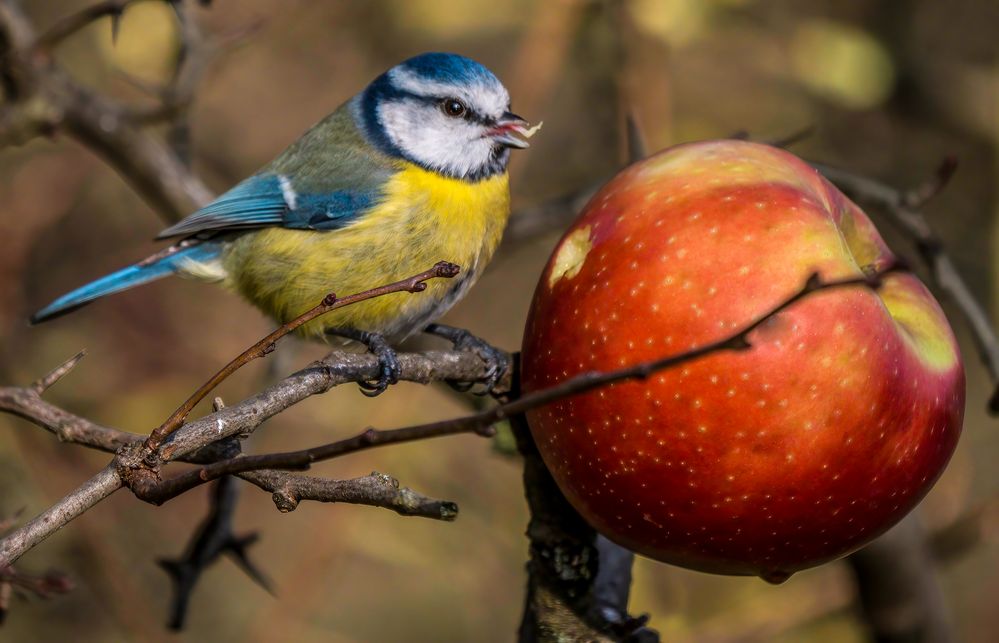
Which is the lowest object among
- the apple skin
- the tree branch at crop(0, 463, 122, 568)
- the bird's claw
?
the tree branch at crop(0, 463, 122, 568)

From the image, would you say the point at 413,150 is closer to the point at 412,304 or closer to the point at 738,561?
the point at 412,304

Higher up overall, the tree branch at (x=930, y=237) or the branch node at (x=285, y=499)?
the tree branch at (x=930, y=237)

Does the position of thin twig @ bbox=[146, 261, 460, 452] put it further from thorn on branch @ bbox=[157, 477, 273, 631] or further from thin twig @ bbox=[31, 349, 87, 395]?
thorn on branch @ bbox=[157, 477, 273, 631]

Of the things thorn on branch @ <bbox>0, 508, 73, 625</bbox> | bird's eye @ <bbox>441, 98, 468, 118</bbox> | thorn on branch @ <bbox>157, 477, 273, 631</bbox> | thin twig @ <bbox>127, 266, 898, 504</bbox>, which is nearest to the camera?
thin twig @ <bbox>127, 266, 898, 504</bbox>

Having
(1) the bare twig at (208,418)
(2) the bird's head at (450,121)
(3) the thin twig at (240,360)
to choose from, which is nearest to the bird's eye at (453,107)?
(2) the bird's head at (450,121)

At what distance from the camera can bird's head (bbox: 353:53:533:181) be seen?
2.67m

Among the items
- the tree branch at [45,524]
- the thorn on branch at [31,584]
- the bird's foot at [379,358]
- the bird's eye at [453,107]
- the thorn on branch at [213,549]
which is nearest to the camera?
the tree branch at [45,524]

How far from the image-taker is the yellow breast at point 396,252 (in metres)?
2.48

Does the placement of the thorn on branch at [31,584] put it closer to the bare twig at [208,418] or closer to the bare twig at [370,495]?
the bare twig at [208,418]

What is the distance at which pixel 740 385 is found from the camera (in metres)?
1.46

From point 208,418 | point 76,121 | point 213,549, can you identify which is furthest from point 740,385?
point 76,121

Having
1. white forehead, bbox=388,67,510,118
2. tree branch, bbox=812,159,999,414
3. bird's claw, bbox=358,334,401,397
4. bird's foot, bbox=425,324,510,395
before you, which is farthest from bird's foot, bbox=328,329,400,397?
tree branch, bbox=812,159,999,414

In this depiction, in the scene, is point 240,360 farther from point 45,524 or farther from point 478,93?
point 478,93

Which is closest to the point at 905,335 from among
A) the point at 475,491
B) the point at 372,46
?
the point at 475,491
